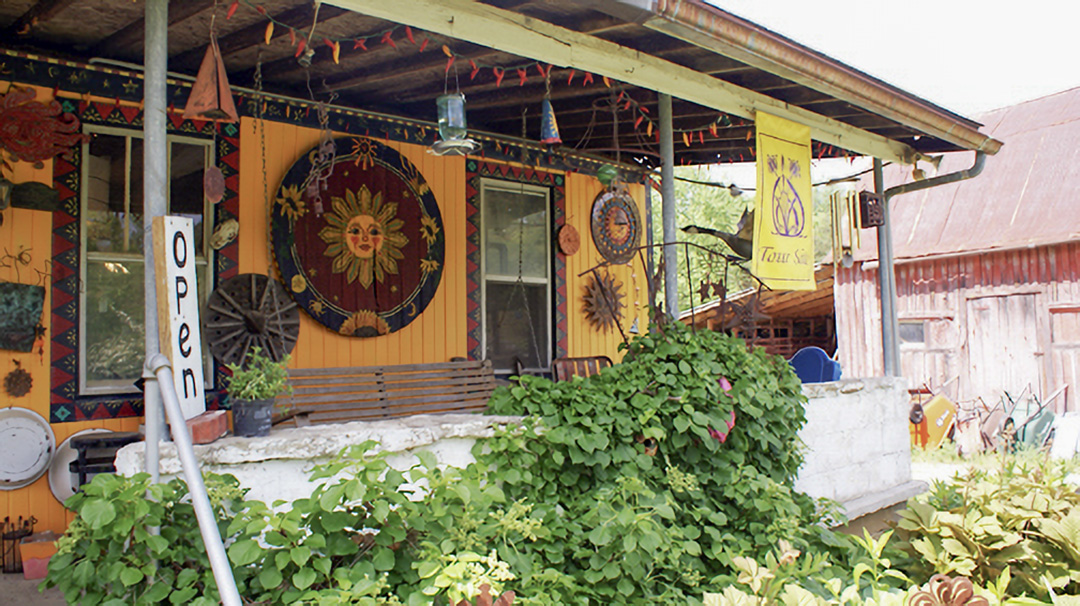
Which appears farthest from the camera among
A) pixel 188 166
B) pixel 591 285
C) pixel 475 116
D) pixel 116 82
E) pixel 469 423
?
pixel 591 285

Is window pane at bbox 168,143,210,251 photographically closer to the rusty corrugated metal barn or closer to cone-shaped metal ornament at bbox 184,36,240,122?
cone-shaped metal ornament at bbox 184,36,240,122

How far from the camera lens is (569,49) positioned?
12.8 ft

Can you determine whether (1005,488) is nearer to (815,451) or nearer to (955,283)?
(815,451)

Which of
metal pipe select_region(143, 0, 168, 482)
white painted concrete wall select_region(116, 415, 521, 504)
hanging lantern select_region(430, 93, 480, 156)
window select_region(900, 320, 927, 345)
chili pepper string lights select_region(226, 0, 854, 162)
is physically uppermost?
chili pepper string lights select_region(226, 0, 854, 162)

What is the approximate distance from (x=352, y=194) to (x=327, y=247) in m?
0.43

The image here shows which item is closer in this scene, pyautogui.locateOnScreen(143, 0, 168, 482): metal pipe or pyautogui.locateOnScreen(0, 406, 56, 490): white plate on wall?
pyautogui.locateOnScreen(143, 0, 168, 482): metal pipe

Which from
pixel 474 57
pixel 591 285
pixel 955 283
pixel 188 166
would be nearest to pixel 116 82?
pixel 188 166

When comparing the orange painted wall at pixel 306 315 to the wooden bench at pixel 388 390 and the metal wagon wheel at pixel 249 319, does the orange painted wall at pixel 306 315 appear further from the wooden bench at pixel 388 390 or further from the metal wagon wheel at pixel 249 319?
the wooden bench at pixel 388 390

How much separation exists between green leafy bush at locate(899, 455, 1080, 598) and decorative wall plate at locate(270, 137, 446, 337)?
12.2 ft

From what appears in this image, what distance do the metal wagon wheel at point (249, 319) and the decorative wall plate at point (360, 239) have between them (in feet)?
0.46

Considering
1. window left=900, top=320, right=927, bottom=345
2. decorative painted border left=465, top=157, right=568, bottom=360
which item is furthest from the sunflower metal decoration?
window left=900, top=320, right=927, bottom=345

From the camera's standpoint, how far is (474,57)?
4473 mm

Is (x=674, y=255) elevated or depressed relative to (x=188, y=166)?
depressed

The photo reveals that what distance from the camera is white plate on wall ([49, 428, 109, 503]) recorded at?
13.5ft
